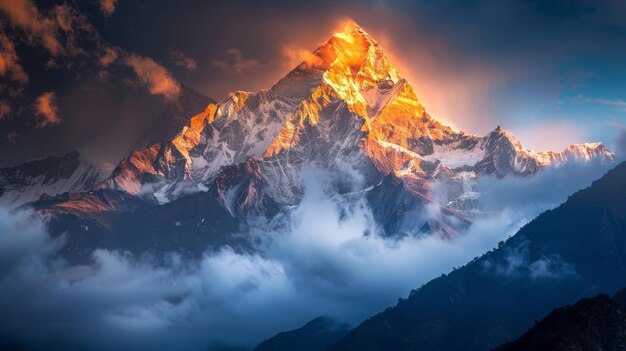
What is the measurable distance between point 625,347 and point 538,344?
63.2ft

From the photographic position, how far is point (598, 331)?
655ft

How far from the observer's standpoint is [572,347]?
192250 mm

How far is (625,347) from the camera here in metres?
193

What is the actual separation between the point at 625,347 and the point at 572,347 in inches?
489

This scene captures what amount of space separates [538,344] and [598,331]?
1452 centimetres

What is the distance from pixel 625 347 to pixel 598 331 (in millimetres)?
8004

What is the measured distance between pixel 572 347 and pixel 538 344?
932 cm

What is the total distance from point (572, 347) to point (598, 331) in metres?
11.4
